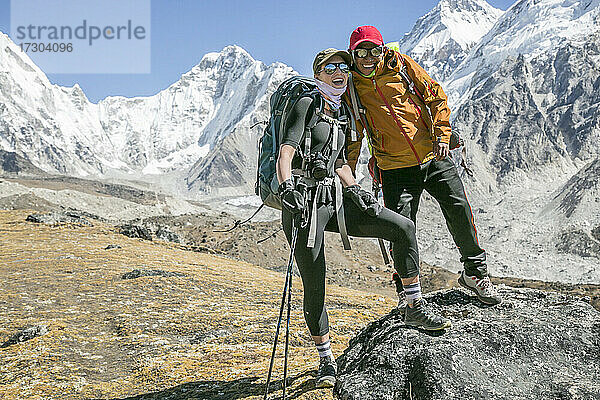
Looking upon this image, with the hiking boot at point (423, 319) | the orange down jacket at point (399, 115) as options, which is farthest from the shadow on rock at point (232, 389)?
the orange down jacket at point (399, 115)

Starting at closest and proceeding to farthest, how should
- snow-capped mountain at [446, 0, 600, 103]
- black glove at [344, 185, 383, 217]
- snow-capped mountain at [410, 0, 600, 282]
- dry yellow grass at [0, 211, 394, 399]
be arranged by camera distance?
black glove at [344, 185, 383, 217] < dry yellow grass at [0, 211, 394, 399] < snow-capped mountain at [410, 0, 600, 282] < snow-capped mountain at [446, 0, 600, 103]

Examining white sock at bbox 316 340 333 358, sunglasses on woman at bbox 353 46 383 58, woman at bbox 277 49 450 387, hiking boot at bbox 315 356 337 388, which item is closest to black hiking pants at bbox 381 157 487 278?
woman at bbox 277 49 450 387

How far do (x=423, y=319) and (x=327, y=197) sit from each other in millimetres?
1184

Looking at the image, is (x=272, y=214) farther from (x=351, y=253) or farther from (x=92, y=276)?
(x=92, y=276)

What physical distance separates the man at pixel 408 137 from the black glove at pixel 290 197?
0.79 meters

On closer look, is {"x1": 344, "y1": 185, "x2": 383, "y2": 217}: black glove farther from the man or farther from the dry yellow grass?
the dry yellow grass

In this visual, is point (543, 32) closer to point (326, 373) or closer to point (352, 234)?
point (352, 234)

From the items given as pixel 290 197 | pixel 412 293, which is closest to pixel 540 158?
pixel 412 293

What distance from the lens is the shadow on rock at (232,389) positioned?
4.46 metres

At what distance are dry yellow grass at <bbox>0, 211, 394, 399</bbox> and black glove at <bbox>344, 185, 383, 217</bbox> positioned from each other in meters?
1.49

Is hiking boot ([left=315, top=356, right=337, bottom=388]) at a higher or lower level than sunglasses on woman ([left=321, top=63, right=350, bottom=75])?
lower

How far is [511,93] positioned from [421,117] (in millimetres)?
141040

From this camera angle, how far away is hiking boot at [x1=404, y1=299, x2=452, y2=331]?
4.04 m

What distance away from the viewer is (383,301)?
1014cm
